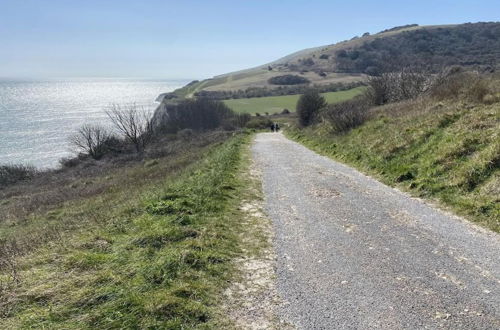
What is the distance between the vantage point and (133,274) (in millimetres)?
6059

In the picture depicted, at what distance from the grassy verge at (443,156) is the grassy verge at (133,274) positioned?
18.6 feet

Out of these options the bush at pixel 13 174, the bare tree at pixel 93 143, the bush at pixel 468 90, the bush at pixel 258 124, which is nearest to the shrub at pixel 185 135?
the bush at pixel 258 124

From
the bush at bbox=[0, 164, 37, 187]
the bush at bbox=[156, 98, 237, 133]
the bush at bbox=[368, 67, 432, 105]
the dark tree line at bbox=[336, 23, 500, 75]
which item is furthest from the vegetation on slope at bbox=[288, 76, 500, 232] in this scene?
the dark tree line at bbox=[336, 23, 500, 75]

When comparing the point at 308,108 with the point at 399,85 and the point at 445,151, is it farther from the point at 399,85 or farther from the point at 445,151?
the point at 445,151

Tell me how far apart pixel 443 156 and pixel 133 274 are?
1028 cm

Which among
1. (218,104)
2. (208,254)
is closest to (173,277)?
(208,254)

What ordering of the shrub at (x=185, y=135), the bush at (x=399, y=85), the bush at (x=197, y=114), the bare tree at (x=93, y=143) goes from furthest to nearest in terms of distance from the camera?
the bush at (x=197, y=114) < the shrub at (x=185, y=135) < the bare tree at (x=93, y=143) < the bush at (x=399, y=85)

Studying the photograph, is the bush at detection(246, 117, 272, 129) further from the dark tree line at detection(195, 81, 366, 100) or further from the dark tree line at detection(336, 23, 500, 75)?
the dark tree line at detection(336, 23, 500, 75)

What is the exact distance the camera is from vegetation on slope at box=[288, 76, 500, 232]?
9.82 meters

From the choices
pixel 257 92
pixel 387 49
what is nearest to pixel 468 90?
pixel 257 92

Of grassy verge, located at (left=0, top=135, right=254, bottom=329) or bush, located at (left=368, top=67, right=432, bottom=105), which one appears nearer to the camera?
grassy verge, located at (left=0, top=135, right=254, bottom=329)

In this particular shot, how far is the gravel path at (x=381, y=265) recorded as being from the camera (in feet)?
16.7

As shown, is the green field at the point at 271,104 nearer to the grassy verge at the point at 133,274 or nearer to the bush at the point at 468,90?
the bush at the point at 468,90

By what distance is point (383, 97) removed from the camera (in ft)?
134
